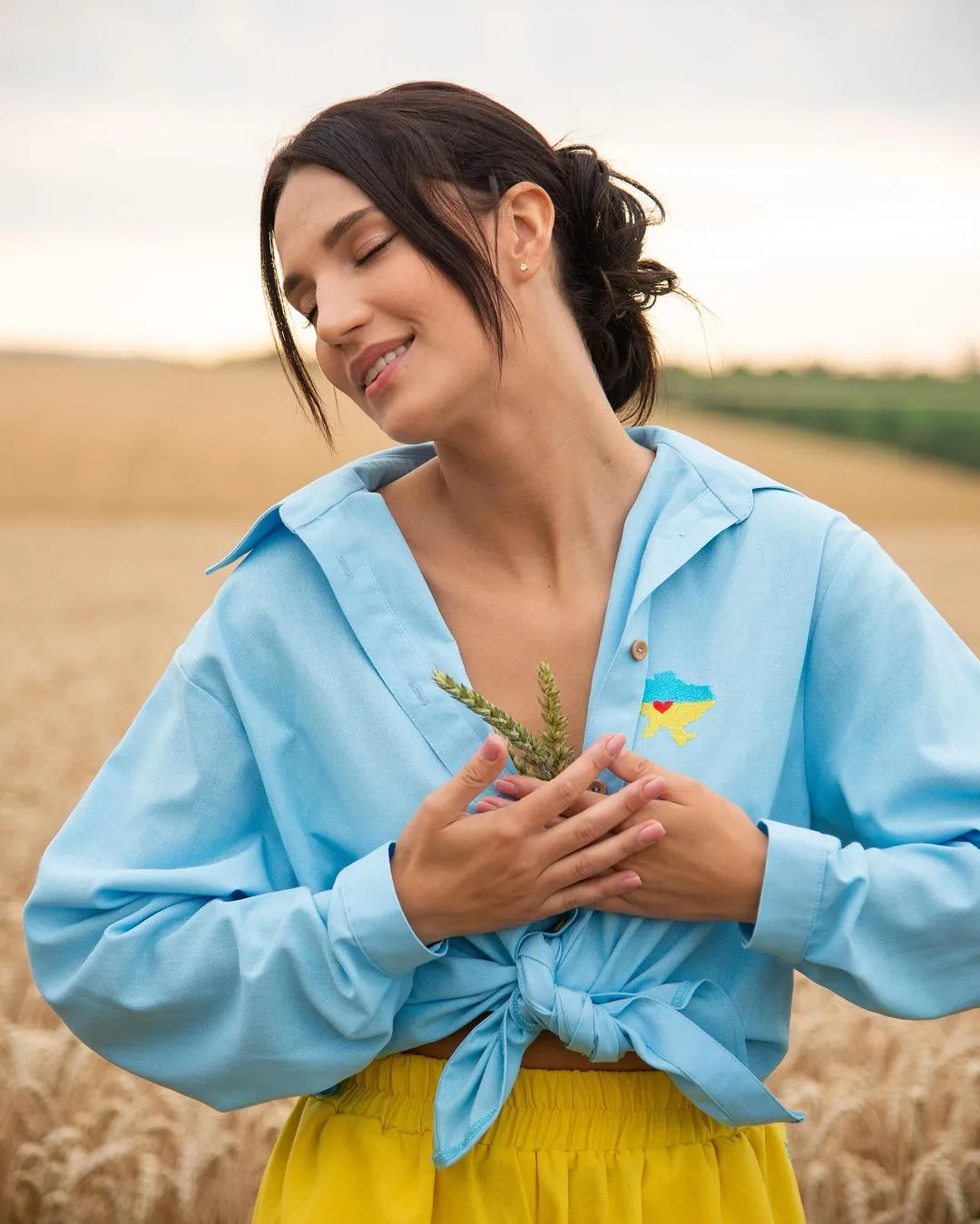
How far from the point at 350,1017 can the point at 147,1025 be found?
1.06 ft

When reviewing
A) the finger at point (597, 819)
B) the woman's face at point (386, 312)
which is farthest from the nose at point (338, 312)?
the finger at point (597, 819)

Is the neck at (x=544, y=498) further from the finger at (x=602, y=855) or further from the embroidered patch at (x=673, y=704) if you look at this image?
the finger at (x=602, y=855)

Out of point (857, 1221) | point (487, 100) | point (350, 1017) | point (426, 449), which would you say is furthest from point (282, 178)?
point (857, 1221)

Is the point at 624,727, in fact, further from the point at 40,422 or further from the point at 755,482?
the point at 40,422

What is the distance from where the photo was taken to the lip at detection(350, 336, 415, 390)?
212 centimetres

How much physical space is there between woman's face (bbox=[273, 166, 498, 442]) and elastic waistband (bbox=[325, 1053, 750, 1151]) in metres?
0.94

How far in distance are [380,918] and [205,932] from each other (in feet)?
0.88

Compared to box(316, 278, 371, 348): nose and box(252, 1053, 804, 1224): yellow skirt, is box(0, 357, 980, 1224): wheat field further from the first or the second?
box(252, 1053, 804, 1224): yellow skirt

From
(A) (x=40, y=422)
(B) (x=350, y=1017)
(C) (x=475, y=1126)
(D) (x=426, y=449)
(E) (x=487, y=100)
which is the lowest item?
(A) (x=40, y=422)

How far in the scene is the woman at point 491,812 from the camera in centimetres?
205

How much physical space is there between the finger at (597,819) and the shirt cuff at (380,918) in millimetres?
212

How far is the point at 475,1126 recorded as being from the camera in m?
2.06

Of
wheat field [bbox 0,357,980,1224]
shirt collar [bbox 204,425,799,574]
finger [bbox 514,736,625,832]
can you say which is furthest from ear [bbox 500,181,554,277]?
finger [bbox 514,736,625,832]

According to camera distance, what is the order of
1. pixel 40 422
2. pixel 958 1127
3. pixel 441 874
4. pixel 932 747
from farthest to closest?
pixel 40 422 → pixel 958 1127 → pixel 932 747 → pixel 441 874
